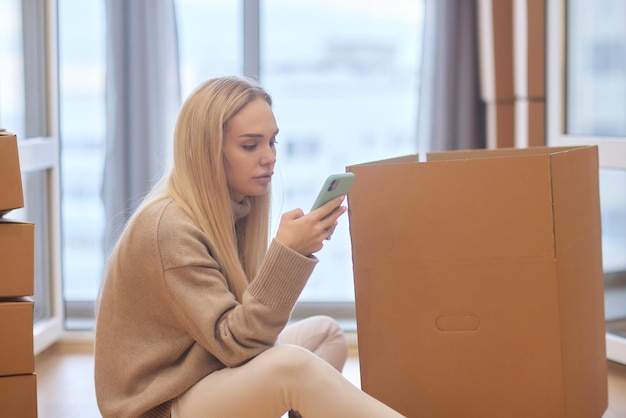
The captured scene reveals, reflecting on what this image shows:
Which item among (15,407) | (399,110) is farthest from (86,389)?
(399,110)

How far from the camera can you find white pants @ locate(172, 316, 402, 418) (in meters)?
1.48

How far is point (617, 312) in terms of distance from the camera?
8.73ft

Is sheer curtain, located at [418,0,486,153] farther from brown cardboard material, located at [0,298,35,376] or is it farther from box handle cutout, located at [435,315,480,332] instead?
brown cardboard material, located at [0,298,35,376]

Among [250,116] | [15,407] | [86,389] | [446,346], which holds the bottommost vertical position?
[86,389]

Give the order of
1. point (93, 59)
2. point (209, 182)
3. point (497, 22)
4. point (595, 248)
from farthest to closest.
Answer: point (93, 59) → point (497, 22) → point (595, 248) → point (209, 182)

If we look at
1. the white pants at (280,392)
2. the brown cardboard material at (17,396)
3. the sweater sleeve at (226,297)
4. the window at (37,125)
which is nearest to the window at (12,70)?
the window at (37,125)

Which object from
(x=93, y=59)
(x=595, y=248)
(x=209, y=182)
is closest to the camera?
(x=209, y=182)

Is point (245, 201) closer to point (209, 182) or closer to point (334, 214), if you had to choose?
point (209, 182)

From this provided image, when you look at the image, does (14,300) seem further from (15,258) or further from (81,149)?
(81,149)

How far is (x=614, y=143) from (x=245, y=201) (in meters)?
1.29

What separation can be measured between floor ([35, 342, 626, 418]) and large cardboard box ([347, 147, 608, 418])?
28.6 inches

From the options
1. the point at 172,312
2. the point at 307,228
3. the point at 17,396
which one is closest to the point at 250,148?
the point at 307,228

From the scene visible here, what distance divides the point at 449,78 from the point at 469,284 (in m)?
1.65

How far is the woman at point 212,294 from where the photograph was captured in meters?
1.51
